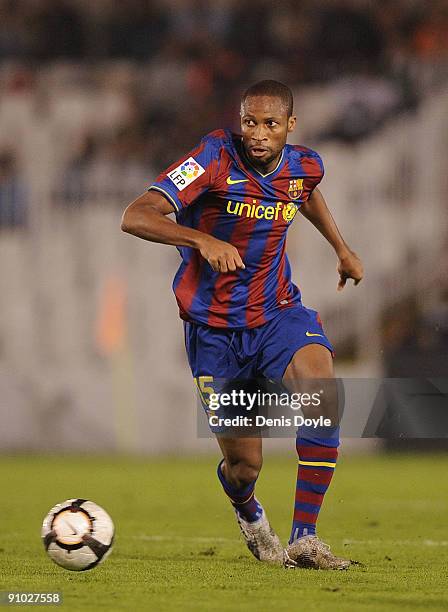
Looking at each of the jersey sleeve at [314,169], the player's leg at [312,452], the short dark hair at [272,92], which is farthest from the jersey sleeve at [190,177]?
the player's leg at [312,452]

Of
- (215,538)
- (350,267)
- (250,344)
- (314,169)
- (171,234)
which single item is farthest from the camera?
(215,538)

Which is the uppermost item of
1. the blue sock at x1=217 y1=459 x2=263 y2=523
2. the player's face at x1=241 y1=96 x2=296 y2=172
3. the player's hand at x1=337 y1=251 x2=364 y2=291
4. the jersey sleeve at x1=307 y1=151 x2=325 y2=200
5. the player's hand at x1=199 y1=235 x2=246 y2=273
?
the player's face at x1=241 y1=96 x2=296 y2=172

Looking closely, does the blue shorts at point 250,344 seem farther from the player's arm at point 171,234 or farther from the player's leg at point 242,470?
the player's arm at point 171,234

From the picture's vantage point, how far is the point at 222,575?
5355 mm

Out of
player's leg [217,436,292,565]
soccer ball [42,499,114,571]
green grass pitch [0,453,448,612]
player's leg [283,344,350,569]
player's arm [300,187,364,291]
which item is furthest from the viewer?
player's arm [300,187,364,291]

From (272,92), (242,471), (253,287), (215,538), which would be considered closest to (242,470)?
(242,471)

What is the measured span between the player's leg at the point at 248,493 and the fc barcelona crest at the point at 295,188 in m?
1.18

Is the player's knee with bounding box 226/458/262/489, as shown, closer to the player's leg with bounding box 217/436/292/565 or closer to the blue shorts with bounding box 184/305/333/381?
the player's leg with bounding box 217/436/292/565

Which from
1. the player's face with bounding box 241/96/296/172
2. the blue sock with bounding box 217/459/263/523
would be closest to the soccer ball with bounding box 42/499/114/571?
the blue sock with bounding box 217/459/263/523

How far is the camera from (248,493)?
614cm

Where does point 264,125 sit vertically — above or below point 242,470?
above

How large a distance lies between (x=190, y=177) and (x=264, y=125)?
41 centimetres

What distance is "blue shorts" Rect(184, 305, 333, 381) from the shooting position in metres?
5.88

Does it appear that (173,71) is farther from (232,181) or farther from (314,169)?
(232,181)
